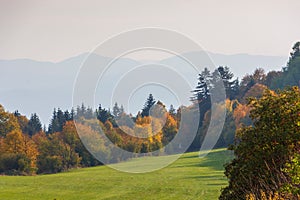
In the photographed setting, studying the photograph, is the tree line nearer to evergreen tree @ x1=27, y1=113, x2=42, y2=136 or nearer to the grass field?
the grass field

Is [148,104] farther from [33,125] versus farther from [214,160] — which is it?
[214,160]

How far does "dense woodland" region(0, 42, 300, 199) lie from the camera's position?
20531mm

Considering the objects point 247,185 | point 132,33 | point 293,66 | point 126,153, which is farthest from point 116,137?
point 247,185

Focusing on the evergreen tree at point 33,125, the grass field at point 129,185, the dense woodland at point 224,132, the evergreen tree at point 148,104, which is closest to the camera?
the dense woodland at point 224,132

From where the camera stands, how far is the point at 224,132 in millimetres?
100875

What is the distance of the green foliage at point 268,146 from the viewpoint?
20125mm

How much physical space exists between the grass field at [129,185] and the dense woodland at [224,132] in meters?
7.94

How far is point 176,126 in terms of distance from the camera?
97188mm

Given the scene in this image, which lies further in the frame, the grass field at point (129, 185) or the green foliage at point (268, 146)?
the grass field at point (129, 185)

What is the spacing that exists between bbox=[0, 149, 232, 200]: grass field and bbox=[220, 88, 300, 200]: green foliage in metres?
22.6

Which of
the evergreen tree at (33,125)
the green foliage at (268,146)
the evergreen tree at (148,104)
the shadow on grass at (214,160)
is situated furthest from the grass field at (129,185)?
the evergreen tree at (33,125)

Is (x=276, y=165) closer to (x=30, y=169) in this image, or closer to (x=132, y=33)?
(x=132, y=33)

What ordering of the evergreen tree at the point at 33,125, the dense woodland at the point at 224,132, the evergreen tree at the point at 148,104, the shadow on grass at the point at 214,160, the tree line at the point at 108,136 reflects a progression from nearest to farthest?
the dense woodland at the point at 224,132
the shadow on grass at the point at 214,160
the tree line at the point at 108,136
the evergreen tree at the point at 148,104
the evergreen tree at the point at 33,125

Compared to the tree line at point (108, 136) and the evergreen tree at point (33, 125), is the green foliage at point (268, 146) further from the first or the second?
the evergreen tree at point (33, 125)
